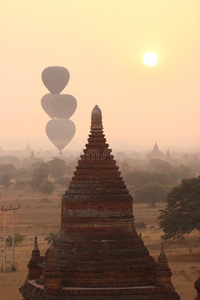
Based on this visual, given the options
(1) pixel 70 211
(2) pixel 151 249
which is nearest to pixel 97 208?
(1) pixel 70 211

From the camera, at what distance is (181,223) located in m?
63.1

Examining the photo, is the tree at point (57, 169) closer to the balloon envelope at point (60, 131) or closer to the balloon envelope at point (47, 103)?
the balloon envelope at point (60, 131)

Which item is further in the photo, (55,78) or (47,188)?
(55,78)

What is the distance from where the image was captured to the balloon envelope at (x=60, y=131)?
18638 cm

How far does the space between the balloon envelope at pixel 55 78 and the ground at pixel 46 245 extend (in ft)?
134

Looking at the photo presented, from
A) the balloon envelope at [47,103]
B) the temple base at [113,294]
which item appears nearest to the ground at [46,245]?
the temple base at [113,294]

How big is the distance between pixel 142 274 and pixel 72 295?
2.22m

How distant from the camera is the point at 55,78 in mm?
161375

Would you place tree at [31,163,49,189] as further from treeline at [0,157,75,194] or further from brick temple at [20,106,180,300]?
brick temple at [20,106,180,300]

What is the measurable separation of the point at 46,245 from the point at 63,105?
10783 centimetres

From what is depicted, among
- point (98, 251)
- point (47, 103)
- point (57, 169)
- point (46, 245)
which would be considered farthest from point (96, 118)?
point (47, 103)

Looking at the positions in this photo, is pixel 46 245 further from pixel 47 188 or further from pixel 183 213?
pixel 47 188

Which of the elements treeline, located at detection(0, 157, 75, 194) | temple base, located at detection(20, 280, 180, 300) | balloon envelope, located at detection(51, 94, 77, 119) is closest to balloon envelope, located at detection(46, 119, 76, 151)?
treeline, located at detection(0, 157, 75, 194)

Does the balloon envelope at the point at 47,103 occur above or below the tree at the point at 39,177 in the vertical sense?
above
